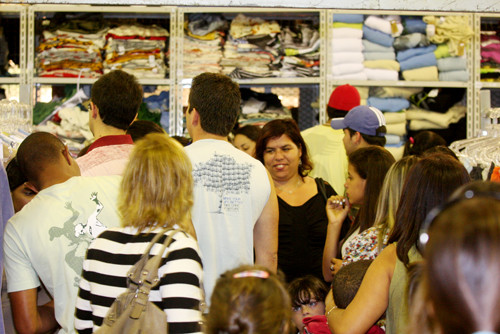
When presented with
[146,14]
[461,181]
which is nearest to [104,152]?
[461,181]

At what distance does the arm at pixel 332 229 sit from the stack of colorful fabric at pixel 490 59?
7.91ft

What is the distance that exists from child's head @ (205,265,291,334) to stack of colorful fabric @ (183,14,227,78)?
3.55 m

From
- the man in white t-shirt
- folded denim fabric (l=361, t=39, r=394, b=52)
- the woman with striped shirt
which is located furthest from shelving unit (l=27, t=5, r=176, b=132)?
the woman with striped shirt

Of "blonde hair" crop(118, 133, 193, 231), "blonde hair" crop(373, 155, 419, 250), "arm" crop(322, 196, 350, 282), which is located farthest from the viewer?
"arm" crop(322, 196, 350, 282)

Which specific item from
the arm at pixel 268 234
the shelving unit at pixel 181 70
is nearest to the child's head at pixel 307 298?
the arm at pixel 268 234

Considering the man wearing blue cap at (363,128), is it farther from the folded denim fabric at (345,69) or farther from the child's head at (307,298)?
the folded denim fabric at (345,69)

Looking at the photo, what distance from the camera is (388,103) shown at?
15.2 feet

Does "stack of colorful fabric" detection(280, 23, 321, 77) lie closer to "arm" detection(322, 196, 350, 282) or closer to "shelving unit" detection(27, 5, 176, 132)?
"shelving unit" detection(27, 5, 176, 132)

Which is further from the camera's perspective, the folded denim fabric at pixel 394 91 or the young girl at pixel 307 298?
the folded denim fabric at pixel 394 91

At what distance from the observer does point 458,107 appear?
4664 mm

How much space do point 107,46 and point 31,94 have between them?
0.68 meters

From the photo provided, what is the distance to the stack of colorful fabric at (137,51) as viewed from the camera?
458 centimetres

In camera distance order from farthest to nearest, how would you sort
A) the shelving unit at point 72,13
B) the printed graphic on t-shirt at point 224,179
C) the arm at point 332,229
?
the shelving unit at point 72,13
the arm at point 332,229
the printed graphic on t-shirt at point 224,179

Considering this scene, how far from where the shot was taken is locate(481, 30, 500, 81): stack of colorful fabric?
4.64 meters
